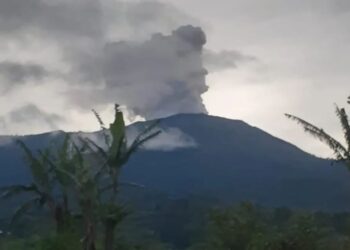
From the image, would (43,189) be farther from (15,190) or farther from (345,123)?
(345,123)

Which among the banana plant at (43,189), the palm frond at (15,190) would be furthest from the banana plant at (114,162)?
the palm frond at (15,190)

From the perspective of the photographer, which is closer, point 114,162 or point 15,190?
point 114,162

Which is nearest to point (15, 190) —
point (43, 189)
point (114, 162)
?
point (43, 189)

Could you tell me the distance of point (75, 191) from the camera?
102 feet

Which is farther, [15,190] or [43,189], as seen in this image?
[43,189]

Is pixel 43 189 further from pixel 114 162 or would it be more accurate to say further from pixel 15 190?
pixel 114 162

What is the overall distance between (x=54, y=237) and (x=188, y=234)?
57667 millimetres

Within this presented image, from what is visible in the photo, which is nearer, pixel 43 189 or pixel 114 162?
pixel 114 162

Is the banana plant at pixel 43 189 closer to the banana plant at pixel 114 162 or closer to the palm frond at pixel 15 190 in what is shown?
the palm frond at pixel 15 190

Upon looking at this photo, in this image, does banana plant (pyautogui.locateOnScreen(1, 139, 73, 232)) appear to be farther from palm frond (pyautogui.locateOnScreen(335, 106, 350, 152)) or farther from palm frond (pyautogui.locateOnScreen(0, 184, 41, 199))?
palm frond (pyautogui.locateOnScreen(335, 106, 350, 152))

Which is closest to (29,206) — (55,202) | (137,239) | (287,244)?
(55,202)

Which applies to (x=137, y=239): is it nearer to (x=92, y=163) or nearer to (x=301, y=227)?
(x=301, y=227)

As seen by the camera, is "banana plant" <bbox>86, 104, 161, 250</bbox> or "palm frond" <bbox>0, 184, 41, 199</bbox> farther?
"palm frond" <bbox>0, 184, 41, 199</bbox>

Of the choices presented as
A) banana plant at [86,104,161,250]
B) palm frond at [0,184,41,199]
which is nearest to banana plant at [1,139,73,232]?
palm frond at [0,184,41,199]
